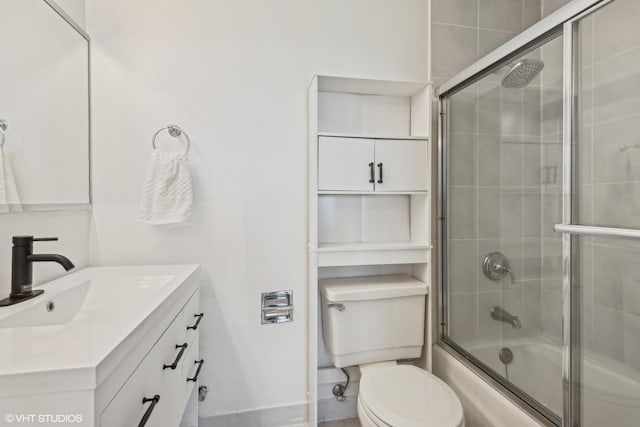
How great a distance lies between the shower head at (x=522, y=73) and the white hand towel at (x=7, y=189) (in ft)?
6.24

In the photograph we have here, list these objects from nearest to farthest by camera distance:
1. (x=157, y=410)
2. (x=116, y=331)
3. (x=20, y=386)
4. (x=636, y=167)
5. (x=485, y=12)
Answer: (x=20, y=386) → (x=116, y=331) → (x=157, y=410) → (x=636, y=167) → (x=485, y=12)

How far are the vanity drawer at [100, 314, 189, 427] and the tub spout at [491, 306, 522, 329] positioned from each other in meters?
1.40

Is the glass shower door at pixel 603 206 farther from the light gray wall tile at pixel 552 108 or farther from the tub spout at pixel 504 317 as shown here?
the tub spout at pixel 504 317

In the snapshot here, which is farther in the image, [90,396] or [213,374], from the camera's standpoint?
[213,374]

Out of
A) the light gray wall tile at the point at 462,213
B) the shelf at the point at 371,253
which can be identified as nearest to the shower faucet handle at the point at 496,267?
the light gray wall tile at the point at 462,213

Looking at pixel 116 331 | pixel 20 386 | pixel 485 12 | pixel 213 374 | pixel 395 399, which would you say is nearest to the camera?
pixel 20 386

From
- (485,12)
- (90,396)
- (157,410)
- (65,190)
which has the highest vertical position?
(485,12)

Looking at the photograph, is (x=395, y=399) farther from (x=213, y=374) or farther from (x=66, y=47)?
(x=66, y=47)

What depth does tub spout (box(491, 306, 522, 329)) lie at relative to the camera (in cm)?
142

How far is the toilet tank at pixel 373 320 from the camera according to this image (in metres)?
1.49

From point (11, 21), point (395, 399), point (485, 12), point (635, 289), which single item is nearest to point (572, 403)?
point (635, 289)

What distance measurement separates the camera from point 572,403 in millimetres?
1060

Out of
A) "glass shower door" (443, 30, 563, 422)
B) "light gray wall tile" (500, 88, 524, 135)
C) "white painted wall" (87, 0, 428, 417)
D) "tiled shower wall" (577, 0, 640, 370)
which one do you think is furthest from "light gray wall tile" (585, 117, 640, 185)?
"white painted wall" (87, 0, 428, 417)

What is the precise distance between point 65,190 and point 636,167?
6.87 feet
